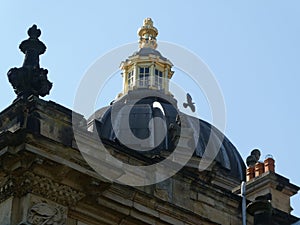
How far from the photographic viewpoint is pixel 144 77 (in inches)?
2000

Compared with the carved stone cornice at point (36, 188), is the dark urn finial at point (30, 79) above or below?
above

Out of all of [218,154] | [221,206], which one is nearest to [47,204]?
[221,206]

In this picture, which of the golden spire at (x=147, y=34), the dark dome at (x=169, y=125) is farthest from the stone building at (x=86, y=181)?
the golden spire at (x=147, y=34)

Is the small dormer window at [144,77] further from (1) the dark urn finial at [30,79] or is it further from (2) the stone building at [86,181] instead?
(1) the dark urn finial at [30,79]

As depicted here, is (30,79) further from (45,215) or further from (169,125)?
(169,125)

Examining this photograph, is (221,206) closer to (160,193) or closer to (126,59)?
(160,193)

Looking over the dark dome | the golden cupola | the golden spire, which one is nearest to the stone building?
the dark dome

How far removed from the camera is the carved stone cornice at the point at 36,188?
2052cm

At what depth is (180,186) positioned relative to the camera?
23.0 meters

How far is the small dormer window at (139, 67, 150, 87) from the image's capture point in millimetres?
50594

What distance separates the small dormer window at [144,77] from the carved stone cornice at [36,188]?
29.7 meters

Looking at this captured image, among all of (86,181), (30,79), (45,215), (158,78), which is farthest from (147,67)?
(45,215)

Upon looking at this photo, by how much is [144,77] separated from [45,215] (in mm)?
30632

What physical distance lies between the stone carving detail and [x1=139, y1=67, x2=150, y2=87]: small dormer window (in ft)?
98.0
